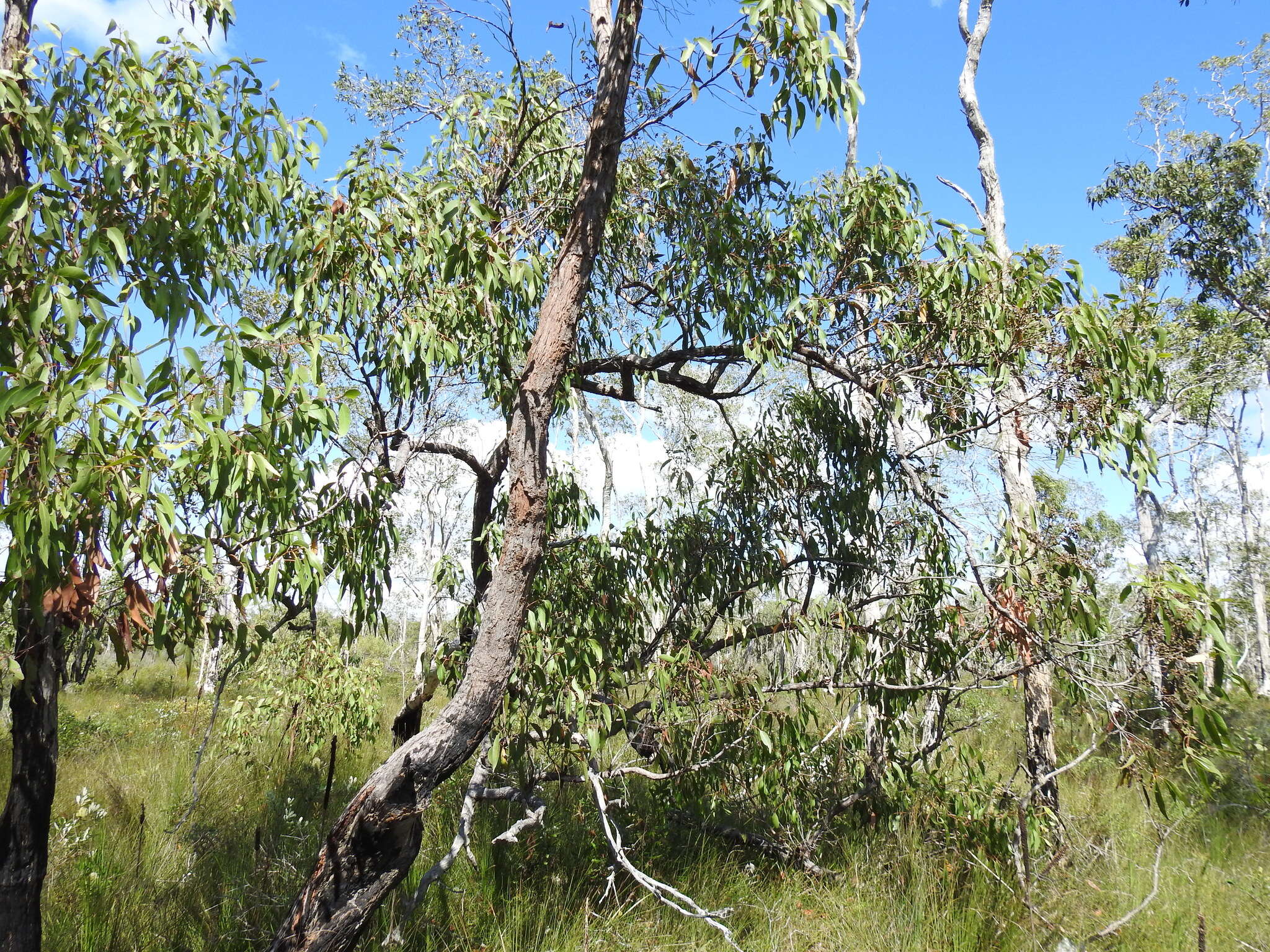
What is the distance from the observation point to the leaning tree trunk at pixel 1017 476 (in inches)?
142

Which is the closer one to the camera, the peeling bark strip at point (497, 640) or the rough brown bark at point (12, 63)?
the rough brown bark at point (12, 63)

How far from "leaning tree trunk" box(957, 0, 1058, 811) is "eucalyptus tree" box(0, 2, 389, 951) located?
2988mm

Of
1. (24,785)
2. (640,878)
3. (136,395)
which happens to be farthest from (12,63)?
(640,878)

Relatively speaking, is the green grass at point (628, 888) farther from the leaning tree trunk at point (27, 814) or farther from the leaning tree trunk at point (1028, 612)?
the leaning tree trunk at point (27, 814)

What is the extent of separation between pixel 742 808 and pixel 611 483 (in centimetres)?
1718

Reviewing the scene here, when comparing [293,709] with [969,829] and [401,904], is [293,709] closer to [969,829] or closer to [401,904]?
[401,904]

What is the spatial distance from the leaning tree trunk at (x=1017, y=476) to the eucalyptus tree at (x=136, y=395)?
299cm

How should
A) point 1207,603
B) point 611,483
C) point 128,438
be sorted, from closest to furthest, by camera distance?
point 128,438 → point 1207,603 → point 611,483

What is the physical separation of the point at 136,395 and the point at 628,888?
3.58m

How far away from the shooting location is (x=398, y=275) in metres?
3.58

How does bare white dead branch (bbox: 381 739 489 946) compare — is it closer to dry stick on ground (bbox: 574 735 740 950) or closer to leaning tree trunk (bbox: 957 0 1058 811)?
dry stick on ground (bbox: 574 735 740 950)

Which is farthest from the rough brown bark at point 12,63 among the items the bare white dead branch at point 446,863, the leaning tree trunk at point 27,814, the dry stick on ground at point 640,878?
the dry stick on ground at point 640,878

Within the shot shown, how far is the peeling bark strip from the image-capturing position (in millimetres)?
3076

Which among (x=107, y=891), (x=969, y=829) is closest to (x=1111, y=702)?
(x=969, y=829)
